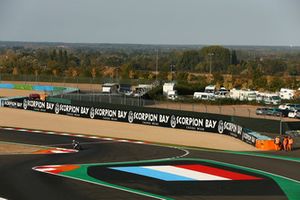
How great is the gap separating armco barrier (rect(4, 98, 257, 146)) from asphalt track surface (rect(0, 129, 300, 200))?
608 cm

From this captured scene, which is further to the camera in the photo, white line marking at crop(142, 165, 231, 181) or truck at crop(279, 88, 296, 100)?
truck at crop(279, 88, 296, 100)

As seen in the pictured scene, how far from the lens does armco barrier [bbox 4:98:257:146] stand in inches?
1489

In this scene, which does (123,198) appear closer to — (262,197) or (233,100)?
(262,197)

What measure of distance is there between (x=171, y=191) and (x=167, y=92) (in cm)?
4998

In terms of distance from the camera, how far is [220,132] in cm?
3834

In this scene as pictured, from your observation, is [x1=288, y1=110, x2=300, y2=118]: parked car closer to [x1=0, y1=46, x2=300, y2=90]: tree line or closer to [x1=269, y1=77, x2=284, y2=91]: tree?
[x1=269, y1=77, x2=284, y2=91]: tree

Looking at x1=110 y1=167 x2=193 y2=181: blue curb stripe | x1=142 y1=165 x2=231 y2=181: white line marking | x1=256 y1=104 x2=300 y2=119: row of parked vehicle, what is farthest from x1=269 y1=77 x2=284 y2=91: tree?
x1=110 y1=167 x2=193 y2=181: blue curb stripe

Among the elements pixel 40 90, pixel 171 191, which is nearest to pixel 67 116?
pixel 171 191

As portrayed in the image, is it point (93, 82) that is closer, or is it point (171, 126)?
point (171, 126)

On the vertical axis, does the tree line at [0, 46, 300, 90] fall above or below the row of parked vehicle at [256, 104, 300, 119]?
above

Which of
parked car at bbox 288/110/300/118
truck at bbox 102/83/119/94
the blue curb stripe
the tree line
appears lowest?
the blue curb stripe

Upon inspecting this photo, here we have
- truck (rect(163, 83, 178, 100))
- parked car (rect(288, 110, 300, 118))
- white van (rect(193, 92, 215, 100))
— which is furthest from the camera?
truck (rect(163, 83, 178, 100))

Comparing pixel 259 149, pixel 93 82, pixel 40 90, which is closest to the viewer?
pixel 259 149

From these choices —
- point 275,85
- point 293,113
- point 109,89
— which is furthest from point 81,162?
point 275,85
